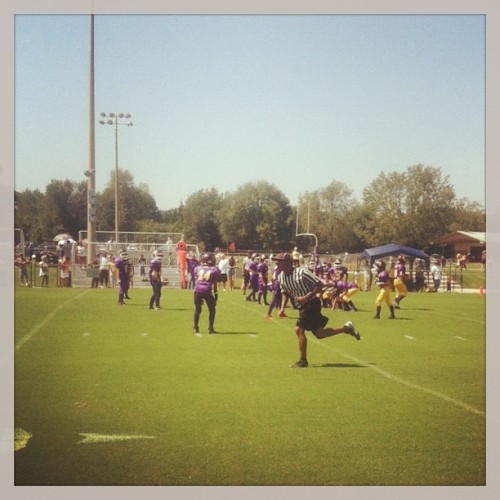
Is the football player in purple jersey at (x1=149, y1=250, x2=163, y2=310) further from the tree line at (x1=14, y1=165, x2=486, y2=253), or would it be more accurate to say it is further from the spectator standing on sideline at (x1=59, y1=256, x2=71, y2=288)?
the spectator standing on sideline at (x1=59, y1=256, x2=71, y2=288)

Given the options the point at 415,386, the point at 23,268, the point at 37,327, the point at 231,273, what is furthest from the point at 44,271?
the point at 415,386

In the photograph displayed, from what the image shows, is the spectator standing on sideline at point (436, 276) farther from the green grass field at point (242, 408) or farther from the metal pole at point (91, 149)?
the metal pole at point (91, 149)

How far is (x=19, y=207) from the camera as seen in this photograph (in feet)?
41.3

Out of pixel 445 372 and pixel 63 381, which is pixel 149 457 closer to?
pixel 63 381

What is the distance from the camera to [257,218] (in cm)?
2069

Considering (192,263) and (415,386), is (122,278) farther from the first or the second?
(415,386)

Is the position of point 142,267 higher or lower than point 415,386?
higher

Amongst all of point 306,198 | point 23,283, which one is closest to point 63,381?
Answer: point 23,283

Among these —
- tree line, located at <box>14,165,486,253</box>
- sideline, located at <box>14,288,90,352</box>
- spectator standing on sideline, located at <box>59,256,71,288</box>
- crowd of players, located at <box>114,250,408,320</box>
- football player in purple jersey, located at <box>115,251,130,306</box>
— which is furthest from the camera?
spectator standing on sideline, located at <box>59,256,71,288</box>

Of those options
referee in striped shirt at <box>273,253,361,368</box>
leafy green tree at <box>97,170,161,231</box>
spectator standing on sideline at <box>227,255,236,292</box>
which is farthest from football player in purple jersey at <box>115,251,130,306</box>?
referee in striped shirt at <box>273,253,361,368</box>

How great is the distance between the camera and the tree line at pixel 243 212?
15605mm

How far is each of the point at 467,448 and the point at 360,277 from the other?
89.0 ft

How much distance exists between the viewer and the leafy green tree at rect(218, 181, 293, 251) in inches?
691

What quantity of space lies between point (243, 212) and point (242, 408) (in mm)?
10361
